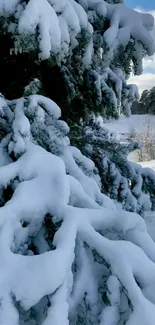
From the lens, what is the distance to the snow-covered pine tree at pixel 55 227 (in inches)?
39.4

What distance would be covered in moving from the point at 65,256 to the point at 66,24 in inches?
41.5

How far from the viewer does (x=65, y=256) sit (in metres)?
1.06

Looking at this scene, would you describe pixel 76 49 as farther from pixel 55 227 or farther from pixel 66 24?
pixel 55 227

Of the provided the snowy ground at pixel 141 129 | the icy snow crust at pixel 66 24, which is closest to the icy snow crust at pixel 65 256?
the icy snow crust at pixel 66 24

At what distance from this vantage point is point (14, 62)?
7.43 feet

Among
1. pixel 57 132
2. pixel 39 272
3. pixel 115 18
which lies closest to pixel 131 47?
pixel 115 18

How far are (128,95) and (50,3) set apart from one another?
3.24 feet

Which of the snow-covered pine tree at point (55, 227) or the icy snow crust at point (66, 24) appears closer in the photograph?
the snow-covered pine tree at point (55, 227)

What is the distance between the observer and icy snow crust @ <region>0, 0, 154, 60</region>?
1610mm

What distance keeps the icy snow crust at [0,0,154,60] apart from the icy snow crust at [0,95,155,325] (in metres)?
0.46

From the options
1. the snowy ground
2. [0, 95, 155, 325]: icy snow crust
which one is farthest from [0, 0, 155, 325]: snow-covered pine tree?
the snowy ground

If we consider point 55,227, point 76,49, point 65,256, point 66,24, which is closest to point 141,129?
point 76,49

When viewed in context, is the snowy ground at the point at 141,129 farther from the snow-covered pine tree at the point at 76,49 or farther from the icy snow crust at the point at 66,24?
the icy snow crust at the point at 66,24

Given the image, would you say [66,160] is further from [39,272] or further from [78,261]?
[39,272]
